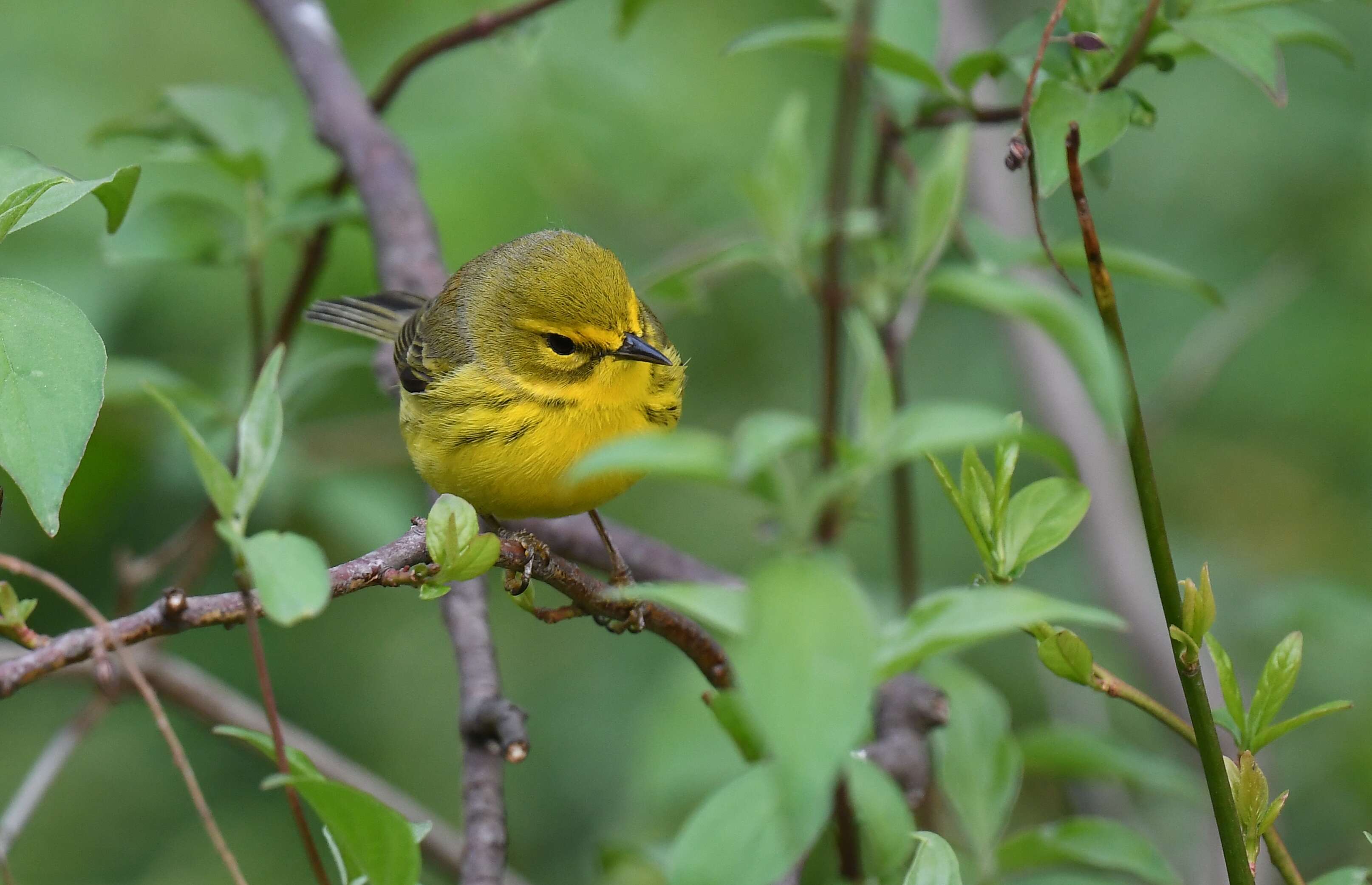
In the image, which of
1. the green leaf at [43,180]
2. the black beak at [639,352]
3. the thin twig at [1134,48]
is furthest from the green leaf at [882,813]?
the black beak at [639,352]

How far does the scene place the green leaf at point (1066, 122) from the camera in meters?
1.54

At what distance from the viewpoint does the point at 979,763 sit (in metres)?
1.91

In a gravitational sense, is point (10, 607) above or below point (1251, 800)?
above

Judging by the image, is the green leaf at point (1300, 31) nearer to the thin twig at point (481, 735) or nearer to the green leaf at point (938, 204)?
the green leaf at point (938, 204)

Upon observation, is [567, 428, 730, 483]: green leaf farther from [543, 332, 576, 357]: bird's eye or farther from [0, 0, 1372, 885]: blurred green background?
[0, 0, 1372, 885]: blurred green background

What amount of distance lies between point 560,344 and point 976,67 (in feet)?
3.65

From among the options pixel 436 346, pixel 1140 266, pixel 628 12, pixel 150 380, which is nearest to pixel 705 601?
pixel 1140 266

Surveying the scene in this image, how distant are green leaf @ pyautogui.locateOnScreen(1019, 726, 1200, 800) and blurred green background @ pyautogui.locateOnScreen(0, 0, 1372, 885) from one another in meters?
0.83

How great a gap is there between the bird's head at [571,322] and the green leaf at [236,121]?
570mm

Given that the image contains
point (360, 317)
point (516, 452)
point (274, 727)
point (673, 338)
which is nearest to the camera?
point (274, 727)

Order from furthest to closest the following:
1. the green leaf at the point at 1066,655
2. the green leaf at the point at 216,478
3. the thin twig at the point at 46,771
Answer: the thin twig at the point at 46,771, the green leaf at the point at 1066,655, the green leaf at the point at 216,478

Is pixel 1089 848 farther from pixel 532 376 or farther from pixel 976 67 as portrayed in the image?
pixel 532 376

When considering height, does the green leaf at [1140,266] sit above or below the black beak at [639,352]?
above

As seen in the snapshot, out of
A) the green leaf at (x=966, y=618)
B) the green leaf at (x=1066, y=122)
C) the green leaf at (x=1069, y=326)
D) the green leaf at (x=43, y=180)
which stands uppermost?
the green leaf at (x=1066, y=122)
